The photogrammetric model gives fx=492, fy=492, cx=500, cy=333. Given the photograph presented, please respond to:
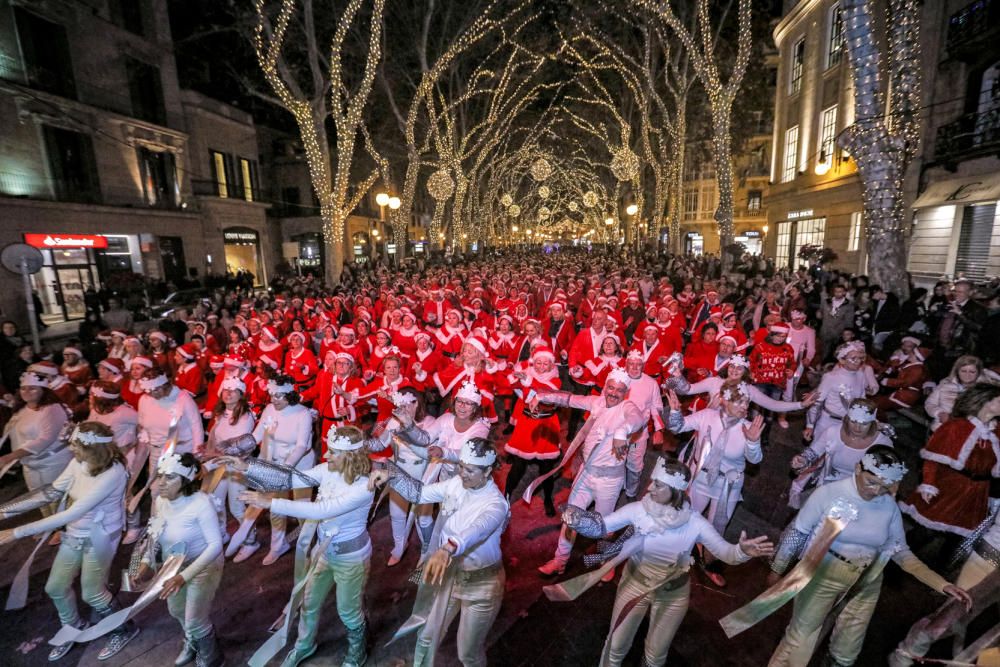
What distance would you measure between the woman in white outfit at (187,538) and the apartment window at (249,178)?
98.5 feet

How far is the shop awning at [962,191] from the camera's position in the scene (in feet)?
40.9

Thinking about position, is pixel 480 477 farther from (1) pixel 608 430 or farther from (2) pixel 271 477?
(1) pixel 608 430

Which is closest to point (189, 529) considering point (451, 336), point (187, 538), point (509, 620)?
point (187, 538)

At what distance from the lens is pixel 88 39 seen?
19.7m

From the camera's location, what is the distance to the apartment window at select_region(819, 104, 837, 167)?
1973 centimetres

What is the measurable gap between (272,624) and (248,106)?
38694mm

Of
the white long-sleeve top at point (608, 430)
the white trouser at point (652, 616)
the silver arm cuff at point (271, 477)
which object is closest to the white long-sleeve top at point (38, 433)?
the silver arm cuff at point (271, 477)

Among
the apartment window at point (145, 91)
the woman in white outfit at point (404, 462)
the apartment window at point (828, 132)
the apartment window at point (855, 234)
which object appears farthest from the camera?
the apartment window at point (145, 91)

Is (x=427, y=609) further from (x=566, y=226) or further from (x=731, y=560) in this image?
(x=566, y=226)

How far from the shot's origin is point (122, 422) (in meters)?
5.21

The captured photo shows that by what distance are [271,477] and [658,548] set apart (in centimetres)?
263

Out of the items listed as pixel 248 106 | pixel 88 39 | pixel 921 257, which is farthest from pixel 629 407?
pixel 248 106

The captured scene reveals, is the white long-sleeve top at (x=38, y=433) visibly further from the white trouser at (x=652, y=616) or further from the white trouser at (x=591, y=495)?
the white trouser at (x=652, y=616)

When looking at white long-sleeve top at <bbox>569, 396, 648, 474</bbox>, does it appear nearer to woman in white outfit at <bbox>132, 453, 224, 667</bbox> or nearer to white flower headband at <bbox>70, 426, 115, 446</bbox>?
woman in white outfit at <bbox>132, 453, 224, 667</bbox>
